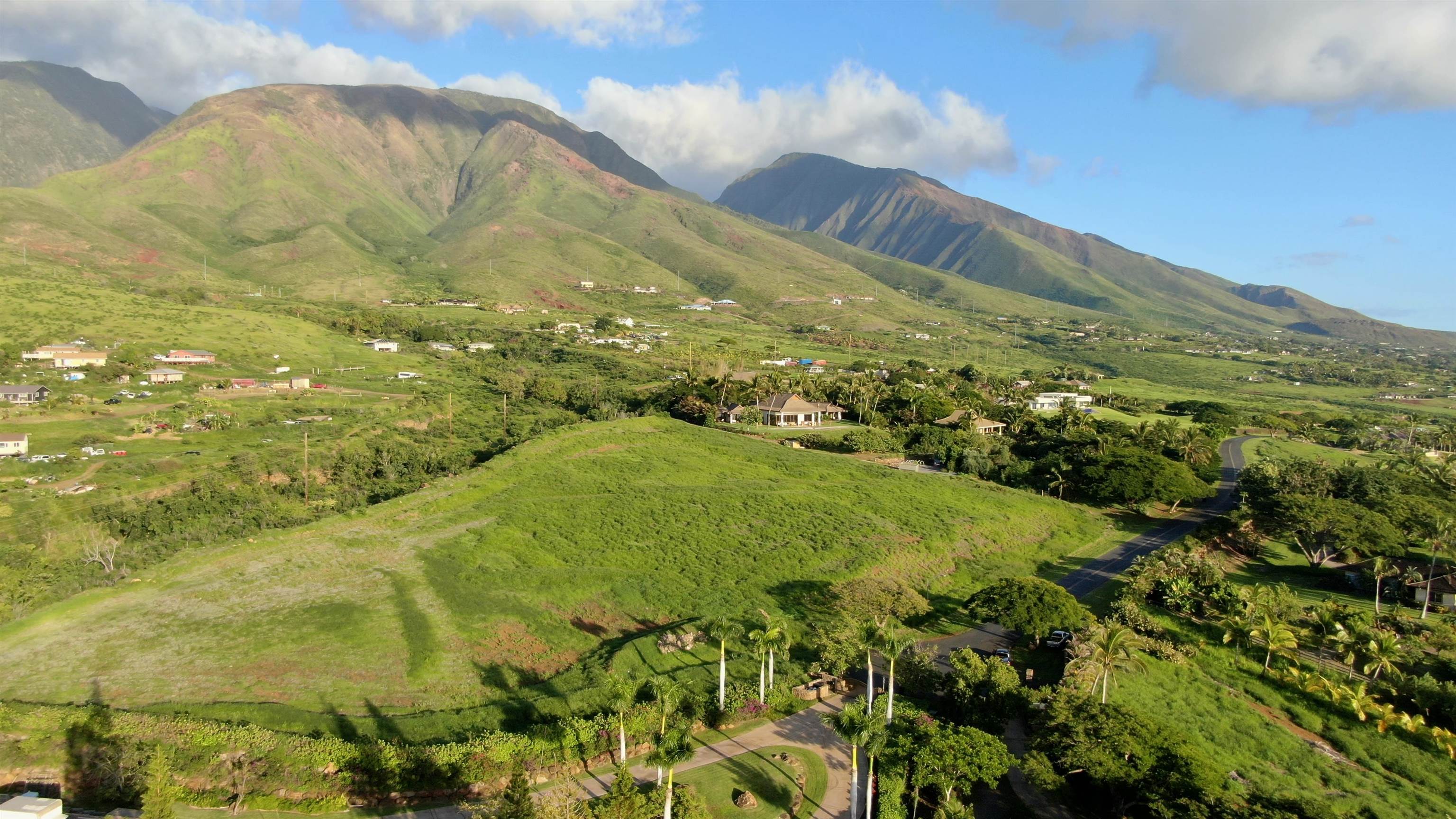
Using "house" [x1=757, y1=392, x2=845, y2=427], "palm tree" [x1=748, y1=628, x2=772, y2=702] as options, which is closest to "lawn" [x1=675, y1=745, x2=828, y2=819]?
"palm tree" [x1=748, y1=628, x2=772, y2=702]

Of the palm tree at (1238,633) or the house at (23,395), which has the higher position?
the palm tree at (1238,633)

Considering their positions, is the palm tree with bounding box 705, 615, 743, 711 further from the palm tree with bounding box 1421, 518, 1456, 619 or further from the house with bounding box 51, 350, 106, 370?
the house with bounding box 51, 350, 106, 370

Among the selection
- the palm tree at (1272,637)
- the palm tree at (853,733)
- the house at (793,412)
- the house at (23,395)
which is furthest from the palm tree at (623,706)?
the house at (23,395)

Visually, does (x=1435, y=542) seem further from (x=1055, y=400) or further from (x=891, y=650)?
(x=1055, y=400)

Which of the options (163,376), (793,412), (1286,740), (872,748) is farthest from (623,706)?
(163,376)

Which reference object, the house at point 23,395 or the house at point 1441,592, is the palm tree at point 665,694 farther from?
the house at point 23,395
